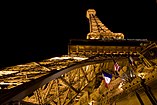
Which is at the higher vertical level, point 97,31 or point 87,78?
point 97,31

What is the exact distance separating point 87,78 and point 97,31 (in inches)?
1142

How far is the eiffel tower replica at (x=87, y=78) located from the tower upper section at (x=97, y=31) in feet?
0.55

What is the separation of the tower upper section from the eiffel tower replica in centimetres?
17

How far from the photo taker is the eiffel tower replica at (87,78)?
8.48 m

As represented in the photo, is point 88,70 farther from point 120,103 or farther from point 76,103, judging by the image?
point 120,103

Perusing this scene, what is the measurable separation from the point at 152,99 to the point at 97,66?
1599cm

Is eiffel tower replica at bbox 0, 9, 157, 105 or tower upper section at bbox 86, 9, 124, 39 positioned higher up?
tower upper section at bbox 86, 9, 124, 39

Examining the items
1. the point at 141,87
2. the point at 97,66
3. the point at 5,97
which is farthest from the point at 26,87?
the point at 97,66

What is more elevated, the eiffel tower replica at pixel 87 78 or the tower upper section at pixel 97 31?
the tower upper section at pixel 97 31

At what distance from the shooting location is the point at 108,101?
480 inches

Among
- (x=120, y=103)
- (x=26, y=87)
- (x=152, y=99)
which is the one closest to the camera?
(x=26, y=87)

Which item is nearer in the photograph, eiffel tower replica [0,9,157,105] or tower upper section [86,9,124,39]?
eiffel tower replica [0,9,157,105]

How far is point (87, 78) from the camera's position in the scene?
21781mm

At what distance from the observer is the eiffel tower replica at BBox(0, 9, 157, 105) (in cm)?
848
